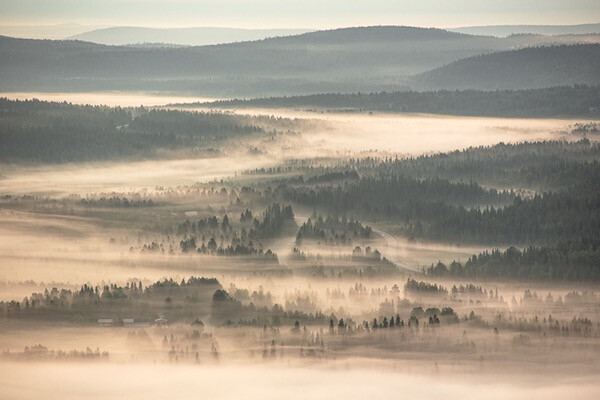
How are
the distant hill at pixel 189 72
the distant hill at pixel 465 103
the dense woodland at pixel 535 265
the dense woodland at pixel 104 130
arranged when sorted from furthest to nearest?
the distant hill at pixel 189 72 < the distant hill at pixel 465 103 < the dense woodland at pixel 104 130 < the dense woodland at pixel 535 265

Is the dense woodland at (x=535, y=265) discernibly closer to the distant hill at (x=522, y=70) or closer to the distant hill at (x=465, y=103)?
the distant hill at (x=465, y=103)

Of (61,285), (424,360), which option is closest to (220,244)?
(61,285)

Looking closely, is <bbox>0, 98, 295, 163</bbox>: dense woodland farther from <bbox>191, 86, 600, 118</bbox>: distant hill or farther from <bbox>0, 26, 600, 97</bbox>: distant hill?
<bbox>0, 26, 600, 97</bbox>: distant hill

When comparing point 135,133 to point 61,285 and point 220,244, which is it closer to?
point 220,244

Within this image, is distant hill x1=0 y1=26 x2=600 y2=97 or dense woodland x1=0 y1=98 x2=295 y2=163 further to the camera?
distant hill x1=0 y1=26 x2=600 y2=97

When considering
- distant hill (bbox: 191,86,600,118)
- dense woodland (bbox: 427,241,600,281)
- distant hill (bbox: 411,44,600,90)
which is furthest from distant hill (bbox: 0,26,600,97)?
dense woodland (bbox: 427,241,600,281)

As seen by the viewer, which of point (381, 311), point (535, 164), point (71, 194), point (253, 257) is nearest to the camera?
point (381, 311)

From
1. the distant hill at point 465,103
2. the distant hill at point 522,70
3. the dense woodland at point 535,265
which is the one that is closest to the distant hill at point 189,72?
the distant hill at point 522,70
